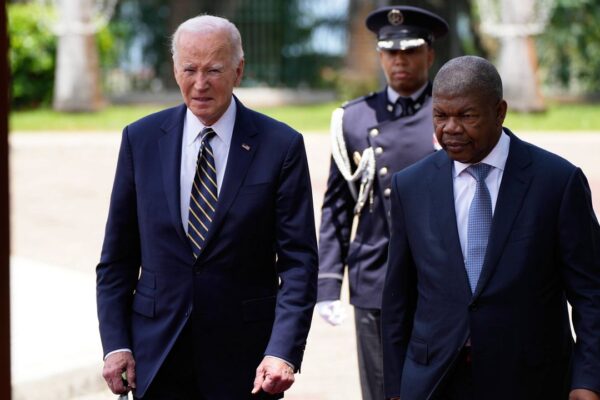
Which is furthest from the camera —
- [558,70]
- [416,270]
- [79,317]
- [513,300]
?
[558,70]

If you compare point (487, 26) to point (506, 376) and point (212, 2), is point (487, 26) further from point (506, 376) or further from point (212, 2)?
point (506, 376)

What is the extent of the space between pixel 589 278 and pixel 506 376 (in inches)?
13.2

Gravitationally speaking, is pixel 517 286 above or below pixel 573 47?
below

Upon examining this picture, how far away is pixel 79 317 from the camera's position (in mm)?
8109

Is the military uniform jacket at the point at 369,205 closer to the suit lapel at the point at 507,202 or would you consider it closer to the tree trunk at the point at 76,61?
the suit lapel at the point at 507,202

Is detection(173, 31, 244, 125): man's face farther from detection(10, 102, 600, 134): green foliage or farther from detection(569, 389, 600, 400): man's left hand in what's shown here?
detection(10, 102, 600, 134): green foliage

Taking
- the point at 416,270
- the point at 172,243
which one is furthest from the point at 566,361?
the point at 172,243

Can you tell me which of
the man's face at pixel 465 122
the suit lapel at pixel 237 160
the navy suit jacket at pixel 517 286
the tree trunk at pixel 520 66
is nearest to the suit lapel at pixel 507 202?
the navy suit jacket at pixel 517 286

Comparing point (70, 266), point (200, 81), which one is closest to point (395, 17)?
point (200, 81)

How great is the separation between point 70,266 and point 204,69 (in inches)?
299

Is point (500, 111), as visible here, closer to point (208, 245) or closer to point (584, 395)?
point (584, 395)

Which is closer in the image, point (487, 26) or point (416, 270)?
point (416, 270)

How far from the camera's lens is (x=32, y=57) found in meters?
25.2

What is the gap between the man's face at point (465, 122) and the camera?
3047mm
